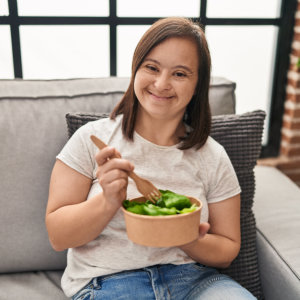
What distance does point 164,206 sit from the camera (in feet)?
2.96

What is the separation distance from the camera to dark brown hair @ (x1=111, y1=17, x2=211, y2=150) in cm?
108

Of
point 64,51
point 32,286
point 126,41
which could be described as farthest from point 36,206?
point 126,41

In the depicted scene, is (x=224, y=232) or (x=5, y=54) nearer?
(x=224, y=232)

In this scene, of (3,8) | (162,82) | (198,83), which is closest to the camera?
(162,82)

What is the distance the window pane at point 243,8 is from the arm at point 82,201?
125 cm

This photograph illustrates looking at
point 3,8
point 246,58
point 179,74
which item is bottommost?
point 246,58

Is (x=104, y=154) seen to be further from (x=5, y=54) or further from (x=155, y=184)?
(x=5, y=54)

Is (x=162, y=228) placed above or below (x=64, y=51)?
below

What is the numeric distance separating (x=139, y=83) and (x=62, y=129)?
0.37 metres

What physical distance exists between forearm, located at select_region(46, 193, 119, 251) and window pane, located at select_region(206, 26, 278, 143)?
127 centimetres

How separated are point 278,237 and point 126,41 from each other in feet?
3.69

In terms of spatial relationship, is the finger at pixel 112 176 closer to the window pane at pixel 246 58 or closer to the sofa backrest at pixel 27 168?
the sofa backrest at pixel 27 168

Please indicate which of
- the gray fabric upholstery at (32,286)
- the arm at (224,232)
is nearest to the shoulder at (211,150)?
the arm at (224,232)

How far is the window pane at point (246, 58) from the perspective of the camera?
2057 mm
